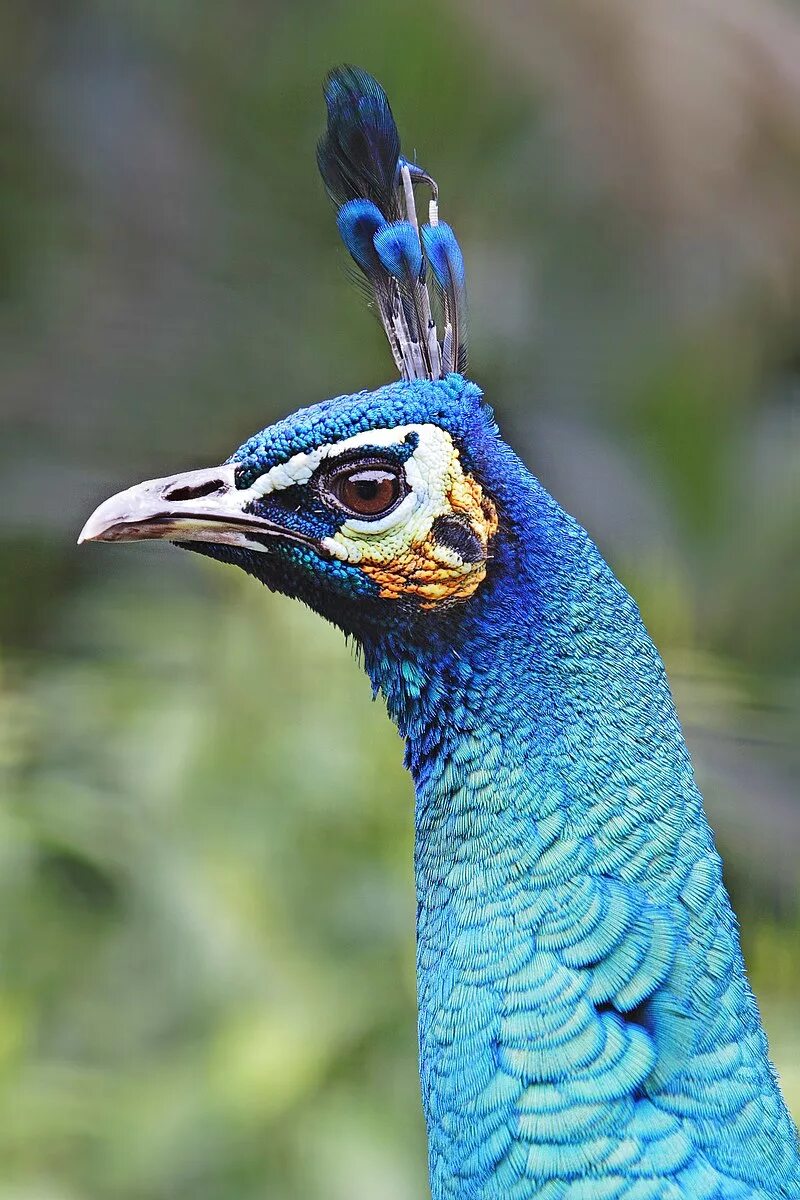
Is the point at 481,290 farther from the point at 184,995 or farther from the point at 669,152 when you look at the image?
the point at 184,995

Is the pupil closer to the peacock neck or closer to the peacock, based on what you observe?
the peacock

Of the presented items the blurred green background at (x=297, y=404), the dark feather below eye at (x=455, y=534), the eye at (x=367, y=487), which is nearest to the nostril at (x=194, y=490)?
the eye at (x=367, y=487)

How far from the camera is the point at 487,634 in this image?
4.43 ft

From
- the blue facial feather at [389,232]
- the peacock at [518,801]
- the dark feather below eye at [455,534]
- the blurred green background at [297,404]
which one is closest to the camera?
the peacock at [518,801]

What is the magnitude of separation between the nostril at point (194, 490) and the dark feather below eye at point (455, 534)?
8.9 inches

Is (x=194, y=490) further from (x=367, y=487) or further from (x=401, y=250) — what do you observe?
(x=401, y=250)

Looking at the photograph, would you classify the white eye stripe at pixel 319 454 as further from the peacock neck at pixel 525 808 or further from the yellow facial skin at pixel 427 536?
the peacock neck at pixel 525 808

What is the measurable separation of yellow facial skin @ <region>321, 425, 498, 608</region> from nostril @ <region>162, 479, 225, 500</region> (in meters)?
0.14

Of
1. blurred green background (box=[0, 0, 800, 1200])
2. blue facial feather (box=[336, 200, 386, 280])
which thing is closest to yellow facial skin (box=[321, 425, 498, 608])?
blue facial feather (box=[336, 200, 386, 280])

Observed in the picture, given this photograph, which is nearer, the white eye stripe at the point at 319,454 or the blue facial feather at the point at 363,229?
the white eye stripe at the point at 319,454

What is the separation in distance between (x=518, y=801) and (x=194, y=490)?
453 mm

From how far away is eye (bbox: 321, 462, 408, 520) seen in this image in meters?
1.33

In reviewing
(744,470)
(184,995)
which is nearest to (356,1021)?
(184,995)

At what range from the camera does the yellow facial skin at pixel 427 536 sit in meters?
1.32
